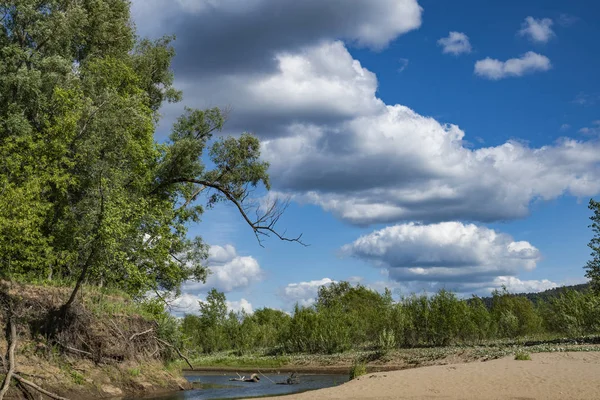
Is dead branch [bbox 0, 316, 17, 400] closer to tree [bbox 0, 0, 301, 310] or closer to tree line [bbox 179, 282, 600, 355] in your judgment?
tree [bbox 0, 0, 301, 310]

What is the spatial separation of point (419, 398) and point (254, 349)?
182 ft

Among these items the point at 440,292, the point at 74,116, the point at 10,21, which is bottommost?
the point at 440,292

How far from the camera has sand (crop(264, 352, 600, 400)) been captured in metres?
19.6

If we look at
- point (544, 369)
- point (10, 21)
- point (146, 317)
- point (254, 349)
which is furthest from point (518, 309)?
point (10, 21)

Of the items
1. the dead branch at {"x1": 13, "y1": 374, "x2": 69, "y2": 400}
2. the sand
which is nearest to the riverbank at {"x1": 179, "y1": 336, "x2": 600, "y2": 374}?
the sand

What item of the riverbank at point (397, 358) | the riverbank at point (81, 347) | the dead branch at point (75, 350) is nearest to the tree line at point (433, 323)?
the riverbank at point (397, 358)

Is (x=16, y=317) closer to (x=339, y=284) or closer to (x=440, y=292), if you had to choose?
(x=440, y=292)

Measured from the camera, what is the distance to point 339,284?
117500 mm

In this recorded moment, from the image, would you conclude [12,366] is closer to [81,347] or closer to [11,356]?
[11,356]

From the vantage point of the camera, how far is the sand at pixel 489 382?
1960cm

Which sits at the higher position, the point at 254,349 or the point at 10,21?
the point at 10,21

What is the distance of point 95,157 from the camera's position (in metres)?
32.1

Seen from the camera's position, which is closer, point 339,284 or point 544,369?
point 544,369

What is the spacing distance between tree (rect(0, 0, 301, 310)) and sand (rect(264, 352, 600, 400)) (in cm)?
1051
